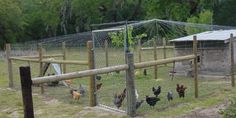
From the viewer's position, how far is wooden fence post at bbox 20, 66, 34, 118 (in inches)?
213

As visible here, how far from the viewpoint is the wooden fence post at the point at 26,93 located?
17.8ft

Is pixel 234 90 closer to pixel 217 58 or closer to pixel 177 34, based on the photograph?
pixel 217 58

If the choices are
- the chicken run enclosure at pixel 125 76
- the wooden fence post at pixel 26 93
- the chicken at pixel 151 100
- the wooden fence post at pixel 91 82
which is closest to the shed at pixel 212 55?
the chicken run enclosure at pixel 125 76

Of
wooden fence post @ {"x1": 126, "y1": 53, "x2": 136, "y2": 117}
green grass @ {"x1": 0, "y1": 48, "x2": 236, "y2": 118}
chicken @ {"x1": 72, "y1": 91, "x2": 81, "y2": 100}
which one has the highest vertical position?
wooden fence post @ {"x1": 126, "y1": 53, "x2": 136, "y2": 117}

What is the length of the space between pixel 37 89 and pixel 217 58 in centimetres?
659

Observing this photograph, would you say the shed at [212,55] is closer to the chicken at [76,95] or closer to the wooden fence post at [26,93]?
the chicken at [76,95]

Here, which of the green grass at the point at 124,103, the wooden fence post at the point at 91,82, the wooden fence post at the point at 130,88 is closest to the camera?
the wooden fence post at the point at 130,88

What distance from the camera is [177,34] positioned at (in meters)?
25.5

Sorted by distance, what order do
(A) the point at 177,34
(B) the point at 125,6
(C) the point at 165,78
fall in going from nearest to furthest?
(C) the point at 165,78
(A) the point at 177,34
(B) the point at 125,6

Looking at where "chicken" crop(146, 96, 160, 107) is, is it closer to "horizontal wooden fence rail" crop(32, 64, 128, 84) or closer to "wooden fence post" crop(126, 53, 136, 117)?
"wooden fence post" crop(126, 53, 136, 117)

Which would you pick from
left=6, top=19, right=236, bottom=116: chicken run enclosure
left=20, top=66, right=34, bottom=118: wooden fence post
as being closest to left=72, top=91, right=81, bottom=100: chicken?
left=6, top=19, right=236, bottom=116: chicken run enclosure

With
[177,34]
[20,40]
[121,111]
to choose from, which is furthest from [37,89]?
[20,40]

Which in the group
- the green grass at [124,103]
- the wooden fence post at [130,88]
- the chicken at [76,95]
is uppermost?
the wooden fence post at [130,88]

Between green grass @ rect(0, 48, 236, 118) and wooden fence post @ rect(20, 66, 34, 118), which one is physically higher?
wooden fence post @ rect(20, 66, 34, 118)
